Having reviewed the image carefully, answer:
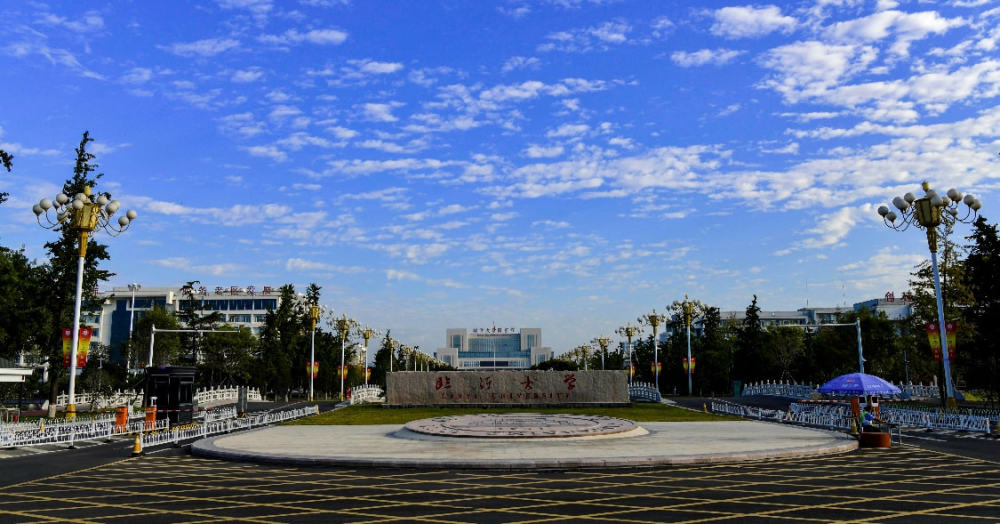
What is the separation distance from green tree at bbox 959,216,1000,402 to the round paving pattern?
24.5 m

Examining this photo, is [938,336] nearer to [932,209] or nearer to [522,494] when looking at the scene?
[932,209]

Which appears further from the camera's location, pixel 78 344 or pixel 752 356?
pixel 752 356

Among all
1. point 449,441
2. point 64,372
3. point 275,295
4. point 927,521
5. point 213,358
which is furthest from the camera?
point 275,295

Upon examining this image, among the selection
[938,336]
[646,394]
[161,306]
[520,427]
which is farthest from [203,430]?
[161,306]

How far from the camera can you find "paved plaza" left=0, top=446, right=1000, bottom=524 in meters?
9.48

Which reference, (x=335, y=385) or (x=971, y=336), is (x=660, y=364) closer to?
(x=971, y=336)

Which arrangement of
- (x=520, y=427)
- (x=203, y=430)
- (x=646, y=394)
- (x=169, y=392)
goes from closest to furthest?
(x=520, y=427) → (x=203, y=430) → (x=169, y=392) → (x=646, y=394)

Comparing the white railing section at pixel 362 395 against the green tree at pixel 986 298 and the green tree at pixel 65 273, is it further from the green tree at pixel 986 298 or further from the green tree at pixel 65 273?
the green tree at pixel 986 298

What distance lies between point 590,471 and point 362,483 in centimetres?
486

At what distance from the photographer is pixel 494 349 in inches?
7515

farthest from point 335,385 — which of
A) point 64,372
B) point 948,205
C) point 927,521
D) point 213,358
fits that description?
point 927,521

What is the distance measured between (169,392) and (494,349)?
16836 cm

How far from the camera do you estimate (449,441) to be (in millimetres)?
19016

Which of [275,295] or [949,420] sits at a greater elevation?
[275,295]
